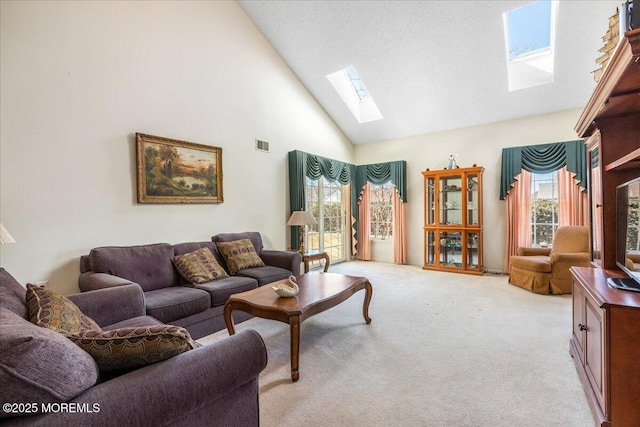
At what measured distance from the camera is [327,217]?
6.40 metres

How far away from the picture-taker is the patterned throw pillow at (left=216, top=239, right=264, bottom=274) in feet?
12.5

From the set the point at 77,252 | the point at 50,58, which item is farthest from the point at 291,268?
the point at 50,58

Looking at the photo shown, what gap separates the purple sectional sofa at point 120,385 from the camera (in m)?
0.87

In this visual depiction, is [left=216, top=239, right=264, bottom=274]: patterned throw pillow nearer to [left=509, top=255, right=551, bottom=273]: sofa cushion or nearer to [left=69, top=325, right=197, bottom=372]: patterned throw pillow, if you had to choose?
[left=69, top=325, right=197, bottom=372]: patterned throw pillow

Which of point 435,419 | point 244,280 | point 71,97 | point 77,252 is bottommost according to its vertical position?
point 435,419

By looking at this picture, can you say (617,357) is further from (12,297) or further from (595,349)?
(12,297)

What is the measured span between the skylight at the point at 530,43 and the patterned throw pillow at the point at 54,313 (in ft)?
17.3

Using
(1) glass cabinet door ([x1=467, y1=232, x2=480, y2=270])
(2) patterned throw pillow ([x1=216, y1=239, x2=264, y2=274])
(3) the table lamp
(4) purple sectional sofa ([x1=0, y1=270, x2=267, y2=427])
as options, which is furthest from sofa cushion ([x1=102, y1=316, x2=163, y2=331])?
(1) glass cabinet door ([x1=467, y1=232, x2=480, y2=270])

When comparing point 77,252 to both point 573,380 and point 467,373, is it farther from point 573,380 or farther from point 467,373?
point 573,380

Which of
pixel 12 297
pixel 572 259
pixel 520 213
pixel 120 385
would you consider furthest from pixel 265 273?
pixel 520 213

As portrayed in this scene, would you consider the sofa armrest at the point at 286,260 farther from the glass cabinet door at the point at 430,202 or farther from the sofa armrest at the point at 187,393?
the glass cabinet door at the point at 430,202

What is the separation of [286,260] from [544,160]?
14.3 feet

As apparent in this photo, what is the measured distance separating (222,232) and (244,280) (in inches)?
44.2

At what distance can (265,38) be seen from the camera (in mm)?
4977
